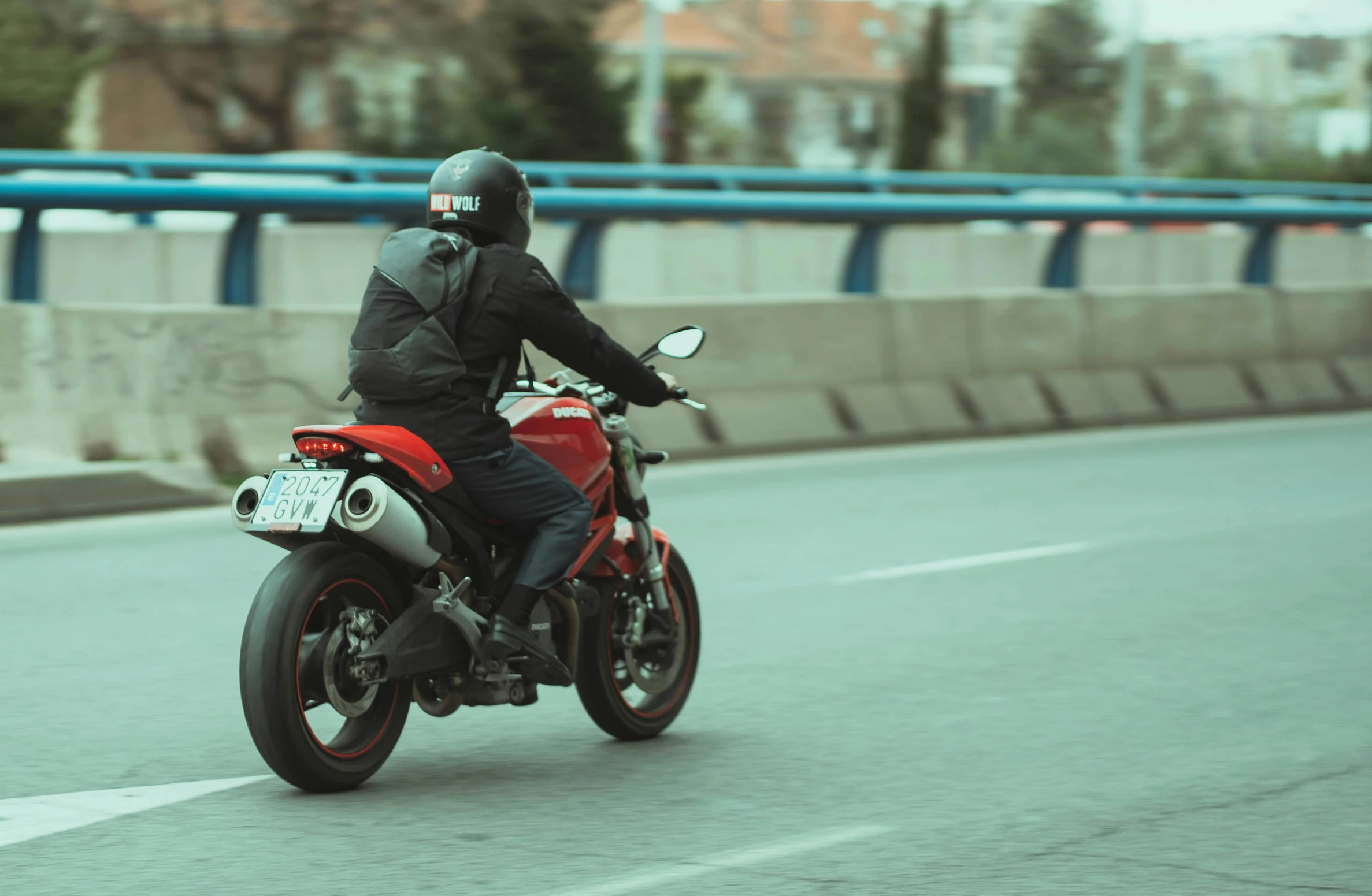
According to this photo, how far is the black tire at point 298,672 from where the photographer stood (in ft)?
17.6

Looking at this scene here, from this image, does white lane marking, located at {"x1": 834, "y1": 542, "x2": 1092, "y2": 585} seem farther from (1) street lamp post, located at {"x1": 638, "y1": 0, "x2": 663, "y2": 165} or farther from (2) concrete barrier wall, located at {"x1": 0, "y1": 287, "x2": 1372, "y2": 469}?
(1) street lamp post, located at {"x1": 638, "y1": 0, "x2": 663, "y2": 165}

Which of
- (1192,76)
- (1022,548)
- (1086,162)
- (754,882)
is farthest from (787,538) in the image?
(1192,76)

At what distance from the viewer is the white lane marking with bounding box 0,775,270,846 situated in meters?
5.27

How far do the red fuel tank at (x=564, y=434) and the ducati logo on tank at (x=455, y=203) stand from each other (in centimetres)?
58

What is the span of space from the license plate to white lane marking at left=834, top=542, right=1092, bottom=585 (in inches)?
171

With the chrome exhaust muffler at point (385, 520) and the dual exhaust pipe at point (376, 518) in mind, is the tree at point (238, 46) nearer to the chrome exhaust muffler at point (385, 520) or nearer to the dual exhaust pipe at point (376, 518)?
the dual exhaust pipe at point (376, 518)

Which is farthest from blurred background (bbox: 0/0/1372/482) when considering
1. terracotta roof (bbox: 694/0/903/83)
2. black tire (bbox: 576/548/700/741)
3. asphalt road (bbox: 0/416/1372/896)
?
terracotta roof (bbox: 694/0/903/83)

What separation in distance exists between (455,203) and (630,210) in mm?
7691

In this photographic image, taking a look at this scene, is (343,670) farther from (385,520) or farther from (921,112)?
(921,112)

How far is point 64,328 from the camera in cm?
1119

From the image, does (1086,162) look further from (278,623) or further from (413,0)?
(278,623)

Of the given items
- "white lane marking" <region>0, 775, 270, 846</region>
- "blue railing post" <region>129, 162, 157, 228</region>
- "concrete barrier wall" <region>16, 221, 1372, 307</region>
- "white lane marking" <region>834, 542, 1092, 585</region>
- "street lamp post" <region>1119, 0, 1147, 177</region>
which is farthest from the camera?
"street lamp post" <region>1119, 0, 1147, 177</region>

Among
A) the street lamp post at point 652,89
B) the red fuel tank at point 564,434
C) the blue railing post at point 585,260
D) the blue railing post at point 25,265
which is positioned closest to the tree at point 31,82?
the street lamp post at point 652,89

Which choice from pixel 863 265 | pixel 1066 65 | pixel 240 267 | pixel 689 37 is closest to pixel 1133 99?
pixel 863 265
